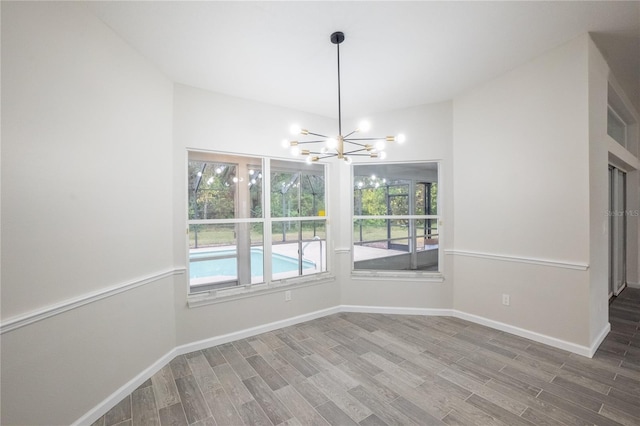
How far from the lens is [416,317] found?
376 cm

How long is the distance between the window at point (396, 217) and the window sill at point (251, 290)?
69cm

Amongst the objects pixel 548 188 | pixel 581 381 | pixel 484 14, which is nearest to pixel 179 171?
pixel 484 14

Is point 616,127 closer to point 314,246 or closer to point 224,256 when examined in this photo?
point 314,246

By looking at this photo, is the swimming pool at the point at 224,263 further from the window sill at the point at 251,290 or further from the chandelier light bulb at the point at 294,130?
the chandelier light bulb at the point at 294,130

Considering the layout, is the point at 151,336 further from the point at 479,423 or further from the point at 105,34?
the point at 479,423

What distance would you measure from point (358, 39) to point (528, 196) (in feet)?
8.09

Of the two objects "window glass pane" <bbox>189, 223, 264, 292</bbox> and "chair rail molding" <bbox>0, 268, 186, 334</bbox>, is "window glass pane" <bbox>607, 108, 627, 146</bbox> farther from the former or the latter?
"chair rail molding" <bbox>0, 268, 186, 334</bbox>

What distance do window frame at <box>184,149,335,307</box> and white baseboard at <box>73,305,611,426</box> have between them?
450 millimetres

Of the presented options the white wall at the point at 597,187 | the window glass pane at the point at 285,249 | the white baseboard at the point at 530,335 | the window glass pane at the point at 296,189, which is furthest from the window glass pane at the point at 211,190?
the white wall at the point at 597,187

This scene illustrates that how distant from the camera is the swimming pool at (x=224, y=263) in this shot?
314 cm

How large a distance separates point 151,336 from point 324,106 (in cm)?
336

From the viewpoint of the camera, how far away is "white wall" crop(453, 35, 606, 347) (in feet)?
8.60

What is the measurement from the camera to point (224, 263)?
132 inches

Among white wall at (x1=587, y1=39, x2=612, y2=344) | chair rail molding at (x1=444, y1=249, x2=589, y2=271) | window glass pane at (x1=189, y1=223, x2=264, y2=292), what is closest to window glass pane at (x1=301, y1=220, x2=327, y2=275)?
window glass pane at (x1=189, y1=223, x2=264, y2=292)
